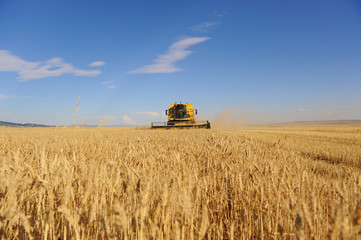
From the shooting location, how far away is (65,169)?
2.01 metres

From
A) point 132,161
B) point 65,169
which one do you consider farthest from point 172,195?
point 132,161

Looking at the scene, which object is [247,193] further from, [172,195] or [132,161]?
[132,161]

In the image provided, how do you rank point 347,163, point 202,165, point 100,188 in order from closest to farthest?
point 100,188 < point 202,165 < point 347,163

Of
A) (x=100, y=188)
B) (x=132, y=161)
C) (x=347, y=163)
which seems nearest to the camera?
(x=100, y=188)

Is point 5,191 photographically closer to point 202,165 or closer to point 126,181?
point 126,181

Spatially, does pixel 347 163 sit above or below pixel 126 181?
below

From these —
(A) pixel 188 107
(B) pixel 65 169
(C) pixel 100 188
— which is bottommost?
(C) pixel 100 188

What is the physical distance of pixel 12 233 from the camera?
1671 mm

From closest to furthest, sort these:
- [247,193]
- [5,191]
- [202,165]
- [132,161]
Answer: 1. [5,191]
2. [247,193]
3. [132,161]
4. [202,165]

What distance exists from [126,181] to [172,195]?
64cm

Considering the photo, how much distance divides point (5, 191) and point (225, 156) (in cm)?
281

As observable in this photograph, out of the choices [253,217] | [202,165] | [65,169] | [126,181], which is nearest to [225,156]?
[202,165]

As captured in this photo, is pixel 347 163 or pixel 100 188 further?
pixel 347 163

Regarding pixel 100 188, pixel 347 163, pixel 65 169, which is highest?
pixel 65 169
